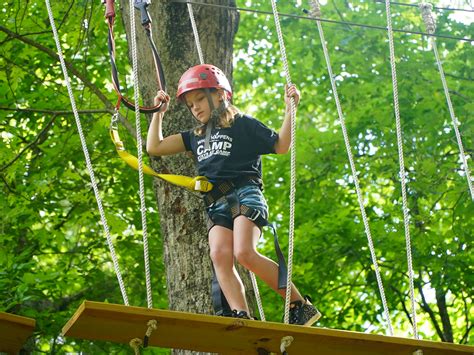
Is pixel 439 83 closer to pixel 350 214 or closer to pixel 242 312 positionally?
pixel 350 214

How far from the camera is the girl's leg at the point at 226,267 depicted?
13.0 ft

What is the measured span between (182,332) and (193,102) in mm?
1193

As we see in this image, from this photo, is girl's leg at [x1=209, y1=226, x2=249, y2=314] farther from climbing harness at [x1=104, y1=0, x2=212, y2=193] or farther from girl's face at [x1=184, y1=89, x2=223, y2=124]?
girl's face at [x1=184, y1=89, x2=223, y2=124]

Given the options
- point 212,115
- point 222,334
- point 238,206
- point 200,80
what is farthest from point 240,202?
point 222,334

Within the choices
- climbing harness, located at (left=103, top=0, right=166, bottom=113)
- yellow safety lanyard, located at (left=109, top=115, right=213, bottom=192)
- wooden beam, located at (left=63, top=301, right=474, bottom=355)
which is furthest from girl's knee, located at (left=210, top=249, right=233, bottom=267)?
climbing harness, located at (left=103, top=0, right=166, bottom=113)

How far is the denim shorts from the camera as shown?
13.1ft

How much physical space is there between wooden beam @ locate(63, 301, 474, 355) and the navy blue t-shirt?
0.82m

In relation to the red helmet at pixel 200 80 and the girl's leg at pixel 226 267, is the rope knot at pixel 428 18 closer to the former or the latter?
the red helmet at pixel 200 80

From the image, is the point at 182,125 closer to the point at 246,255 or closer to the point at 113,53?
the point at 113,53

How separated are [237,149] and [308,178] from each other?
4177mm

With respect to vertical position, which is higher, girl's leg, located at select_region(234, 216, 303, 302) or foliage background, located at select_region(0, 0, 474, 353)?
foliage background, located at select_region(0, 0, 474, 353)

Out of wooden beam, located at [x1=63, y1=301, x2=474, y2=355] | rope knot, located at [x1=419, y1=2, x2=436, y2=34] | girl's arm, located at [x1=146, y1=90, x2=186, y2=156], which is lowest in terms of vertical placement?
wooden beam, located at [x1=63, y1=301, x2=474, y2=355]

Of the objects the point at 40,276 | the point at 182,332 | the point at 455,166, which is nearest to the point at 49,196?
the point at 40,276

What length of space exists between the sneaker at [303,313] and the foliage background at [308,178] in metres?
2.65
